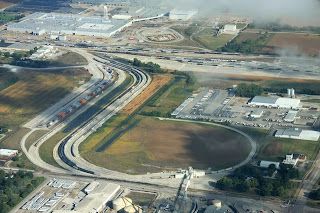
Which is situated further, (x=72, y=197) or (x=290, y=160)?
(x=290, y=160)

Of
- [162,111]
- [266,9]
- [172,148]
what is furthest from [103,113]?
[266,9]

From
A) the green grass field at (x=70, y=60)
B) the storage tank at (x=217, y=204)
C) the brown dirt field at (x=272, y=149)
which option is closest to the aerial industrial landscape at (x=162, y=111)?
the storage tank at (x=217, y=204)

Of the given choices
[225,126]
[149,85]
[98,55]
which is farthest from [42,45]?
[225,126]

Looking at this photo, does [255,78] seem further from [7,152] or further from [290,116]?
[7,152]

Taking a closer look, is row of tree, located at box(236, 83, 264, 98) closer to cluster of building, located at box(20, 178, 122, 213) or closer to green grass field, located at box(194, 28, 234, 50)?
green grass field, located at box(194, 28, 234, 50)

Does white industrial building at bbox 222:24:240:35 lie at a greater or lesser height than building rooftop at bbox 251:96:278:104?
greater

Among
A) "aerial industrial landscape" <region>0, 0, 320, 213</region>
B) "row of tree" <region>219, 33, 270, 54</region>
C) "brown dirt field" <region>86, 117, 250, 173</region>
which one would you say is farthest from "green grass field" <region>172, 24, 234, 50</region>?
"brown dirt field" <region>86, 117, 250, 173</region>
